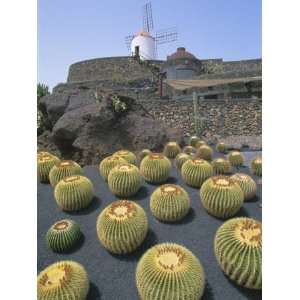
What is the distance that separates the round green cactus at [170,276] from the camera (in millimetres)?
1829

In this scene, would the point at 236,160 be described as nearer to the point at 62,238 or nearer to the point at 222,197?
the point at 222,197

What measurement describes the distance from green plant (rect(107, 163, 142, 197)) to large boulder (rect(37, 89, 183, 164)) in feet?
7.25

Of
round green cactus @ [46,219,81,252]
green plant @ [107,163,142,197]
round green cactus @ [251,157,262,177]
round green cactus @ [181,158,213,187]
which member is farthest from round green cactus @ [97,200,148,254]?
round green cactus @ [251,157,262,177]

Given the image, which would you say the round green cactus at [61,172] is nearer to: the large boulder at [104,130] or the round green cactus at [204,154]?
the large boulder at [104,130]

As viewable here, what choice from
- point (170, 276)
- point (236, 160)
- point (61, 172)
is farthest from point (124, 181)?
point (236, 160)

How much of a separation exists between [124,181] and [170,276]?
1941 mm

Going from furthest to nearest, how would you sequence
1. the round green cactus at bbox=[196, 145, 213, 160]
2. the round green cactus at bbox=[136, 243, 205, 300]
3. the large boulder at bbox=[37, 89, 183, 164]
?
the large boulder at bbox=[37, 89, 183, 164] < the round green cactus at bbox=[196, 145, 213, 160] < the round green cactus at bbox=[136, 243, 205, 300]

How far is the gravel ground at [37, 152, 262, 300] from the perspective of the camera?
87.8 inches

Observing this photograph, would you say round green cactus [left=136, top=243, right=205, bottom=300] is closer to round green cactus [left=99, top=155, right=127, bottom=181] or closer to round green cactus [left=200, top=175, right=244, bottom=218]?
round green cactus [left=200, top=175, right=244, bottom=218]

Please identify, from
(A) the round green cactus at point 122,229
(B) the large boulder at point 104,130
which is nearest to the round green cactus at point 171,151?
(B) the large boulder at point 104,130

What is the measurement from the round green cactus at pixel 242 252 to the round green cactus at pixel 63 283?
3.61 feet

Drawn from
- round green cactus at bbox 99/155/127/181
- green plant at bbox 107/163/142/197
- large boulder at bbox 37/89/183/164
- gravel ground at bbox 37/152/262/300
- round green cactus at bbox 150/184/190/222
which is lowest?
gravel ground at bbox 37/152/262/300
